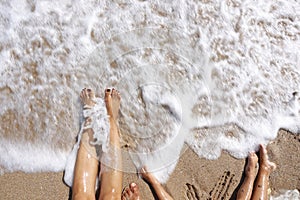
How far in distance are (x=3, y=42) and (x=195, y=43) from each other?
1732 mm

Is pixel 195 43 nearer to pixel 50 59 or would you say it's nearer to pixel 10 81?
pixel 50 59

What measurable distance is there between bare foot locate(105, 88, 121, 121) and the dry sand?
21.5 inches

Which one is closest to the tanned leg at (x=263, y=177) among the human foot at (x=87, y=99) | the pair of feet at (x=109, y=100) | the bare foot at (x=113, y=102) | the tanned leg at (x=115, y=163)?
the pair of feet at (x=109, y=100)

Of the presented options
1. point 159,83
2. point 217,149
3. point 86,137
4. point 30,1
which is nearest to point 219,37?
point 159,83

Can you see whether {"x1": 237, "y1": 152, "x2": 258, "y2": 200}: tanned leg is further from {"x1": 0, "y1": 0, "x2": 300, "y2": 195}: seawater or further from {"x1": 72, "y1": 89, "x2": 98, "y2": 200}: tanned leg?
{"x1": 72, "y1": 89, "x2": 98, "y2": 200}: tanned leg

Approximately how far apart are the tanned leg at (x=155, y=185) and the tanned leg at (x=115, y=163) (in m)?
0.20

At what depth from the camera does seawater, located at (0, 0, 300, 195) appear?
3507mm

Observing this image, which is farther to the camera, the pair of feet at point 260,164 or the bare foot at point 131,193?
the pair of feet at point 260,164

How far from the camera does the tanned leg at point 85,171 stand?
325 cm

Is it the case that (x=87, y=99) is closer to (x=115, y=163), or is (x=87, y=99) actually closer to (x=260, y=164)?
(x=115, y=163)

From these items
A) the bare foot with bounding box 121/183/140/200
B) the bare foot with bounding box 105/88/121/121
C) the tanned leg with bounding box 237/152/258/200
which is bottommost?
the bare foot with bounding box 121/183/140/200

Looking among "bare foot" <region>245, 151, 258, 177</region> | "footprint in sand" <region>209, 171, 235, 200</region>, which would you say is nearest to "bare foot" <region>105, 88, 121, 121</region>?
"footprint in sand" <region>209, 171, 235, 200</region>

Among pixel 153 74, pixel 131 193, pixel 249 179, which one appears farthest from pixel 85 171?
pixel 249 179

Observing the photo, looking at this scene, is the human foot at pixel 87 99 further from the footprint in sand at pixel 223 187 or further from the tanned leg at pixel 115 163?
the footprint in sand at pixel 223 187
